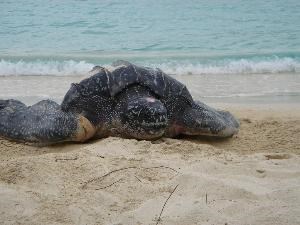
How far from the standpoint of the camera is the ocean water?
6.80 metres

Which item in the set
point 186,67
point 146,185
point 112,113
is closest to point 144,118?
point 112,113

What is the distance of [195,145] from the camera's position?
10.3 feet

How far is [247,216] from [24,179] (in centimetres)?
116

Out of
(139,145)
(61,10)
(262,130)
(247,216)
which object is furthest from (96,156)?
(61,10)

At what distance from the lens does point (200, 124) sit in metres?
3.39

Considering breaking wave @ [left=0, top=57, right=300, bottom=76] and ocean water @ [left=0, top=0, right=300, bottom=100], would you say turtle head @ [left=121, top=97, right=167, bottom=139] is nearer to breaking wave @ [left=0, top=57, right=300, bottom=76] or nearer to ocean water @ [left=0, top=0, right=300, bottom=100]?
ocean water @ [left=0, top=0, right=300, bottom=100]

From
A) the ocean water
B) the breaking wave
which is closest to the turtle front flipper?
the ocean water

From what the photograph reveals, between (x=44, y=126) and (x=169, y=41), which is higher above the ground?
(x=44, y=126)

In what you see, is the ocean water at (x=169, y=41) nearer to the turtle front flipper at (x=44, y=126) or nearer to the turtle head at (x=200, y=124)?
the turtle head at (x=200, y=124)

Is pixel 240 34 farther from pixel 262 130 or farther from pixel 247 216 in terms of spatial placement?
pixel 247 216

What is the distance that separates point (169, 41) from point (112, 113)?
669 centimetres

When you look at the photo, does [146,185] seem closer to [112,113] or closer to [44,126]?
[112,113]

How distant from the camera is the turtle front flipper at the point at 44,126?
3.12 meters

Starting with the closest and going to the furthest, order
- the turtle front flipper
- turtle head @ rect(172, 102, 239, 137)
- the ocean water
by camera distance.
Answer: the turtle front flipper → turtle head @ rect(172, 102, 239, 137) → the ocean water
